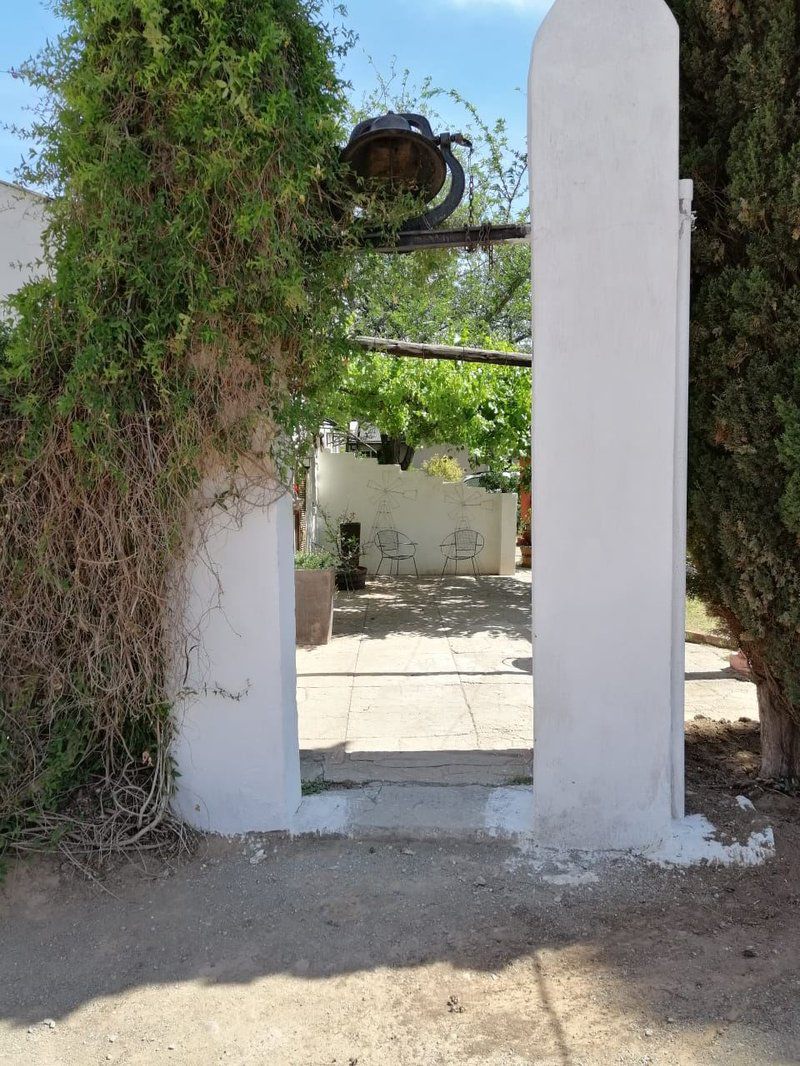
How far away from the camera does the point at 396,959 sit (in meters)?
2.95

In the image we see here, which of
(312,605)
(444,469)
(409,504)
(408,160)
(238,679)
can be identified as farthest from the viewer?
(409,504)

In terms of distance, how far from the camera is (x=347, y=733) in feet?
17.4

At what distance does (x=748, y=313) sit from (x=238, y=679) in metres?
2.87

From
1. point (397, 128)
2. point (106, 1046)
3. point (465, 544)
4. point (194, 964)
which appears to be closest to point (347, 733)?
point (194, 964)

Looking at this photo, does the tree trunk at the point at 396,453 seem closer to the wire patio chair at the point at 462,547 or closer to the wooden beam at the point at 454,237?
the wire patio chair at the point at 462,547

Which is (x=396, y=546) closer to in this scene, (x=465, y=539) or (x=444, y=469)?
(x=465, y=539)

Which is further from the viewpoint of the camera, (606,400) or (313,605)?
(313,605)

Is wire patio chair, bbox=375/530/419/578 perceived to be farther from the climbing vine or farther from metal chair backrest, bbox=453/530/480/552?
the climbing vine

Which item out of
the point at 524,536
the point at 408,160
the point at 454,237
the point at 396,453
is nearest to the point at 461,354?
the point at 454,237

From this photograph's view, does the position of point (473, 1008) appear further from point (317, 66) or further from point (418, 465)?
point (418, 465)

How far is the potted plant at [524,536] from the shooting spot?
1642cm

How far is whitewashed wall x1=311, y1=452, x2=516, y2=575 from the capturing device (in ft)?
47.8

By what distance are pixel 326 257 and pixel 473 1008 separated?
3022 mm

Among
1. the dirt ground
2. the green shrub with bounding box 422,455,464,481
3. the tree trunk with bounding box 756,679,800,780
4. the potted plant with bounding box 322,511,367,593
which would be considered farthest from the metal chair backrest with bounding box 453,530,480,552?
the dirt ground
